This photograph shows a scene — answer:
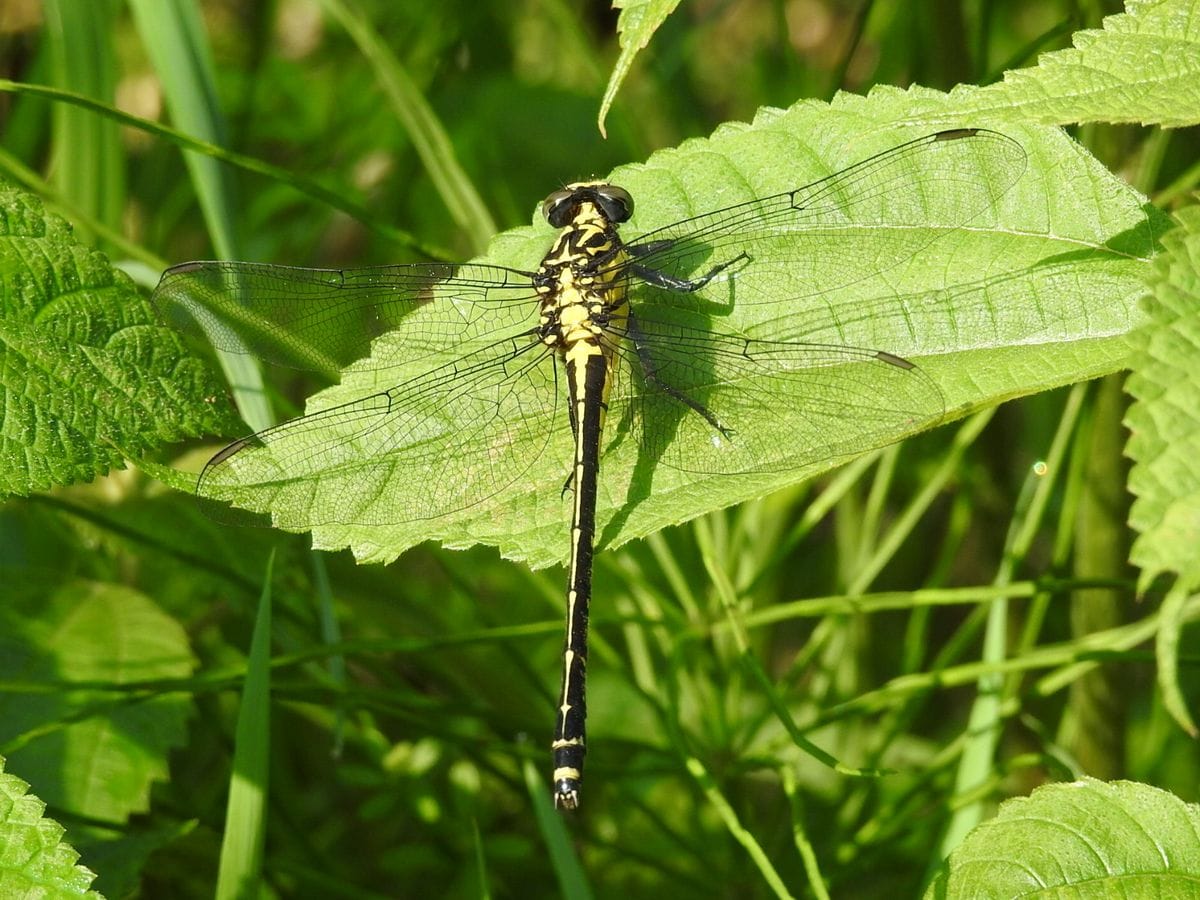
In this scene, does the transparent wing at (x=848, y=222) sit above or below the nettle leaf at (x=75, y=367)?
above

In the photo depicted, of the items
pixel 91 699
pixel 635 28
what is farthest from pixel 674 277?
pixel 91 699

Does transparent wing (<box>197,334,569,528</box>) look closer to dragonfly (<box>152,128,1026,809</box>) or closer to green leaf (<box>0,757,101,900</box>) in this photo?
dragonfly (<box>152,128,1026,809</box>)

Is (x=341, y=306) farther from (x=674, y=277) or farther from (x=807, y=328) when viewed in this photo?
A: (x=807, y=328)

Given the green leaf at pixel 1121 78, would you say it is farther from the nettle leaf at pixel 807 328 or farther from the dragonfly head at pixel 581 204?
the dragonfly head at pixel 581 204

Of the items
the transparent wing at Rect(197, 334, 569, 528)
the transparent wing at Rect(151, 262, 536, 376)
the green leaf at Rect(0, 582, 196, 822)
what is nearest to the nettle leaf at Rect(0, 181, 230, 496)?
the transparent wing at Rect(197, 334, 569, 528)

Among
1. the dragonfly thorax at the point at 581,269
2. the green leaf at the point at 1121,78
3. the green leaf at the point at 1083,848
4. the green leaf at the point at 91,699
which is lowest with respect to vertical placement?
the green leaf at the point at 1083,848

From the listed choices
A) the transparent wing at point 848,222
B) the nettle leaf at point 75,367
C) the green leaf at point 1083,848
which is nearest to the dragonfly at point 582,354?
the transparent wing at point 848,222
